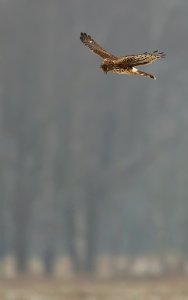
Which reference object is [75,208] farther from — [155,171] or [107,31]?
[107,31]

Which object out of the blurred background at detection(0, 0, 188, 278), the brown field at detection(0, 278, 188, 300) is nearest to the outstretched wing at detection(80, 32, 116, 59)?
the brown field at detection(0, 278, 188, 300)

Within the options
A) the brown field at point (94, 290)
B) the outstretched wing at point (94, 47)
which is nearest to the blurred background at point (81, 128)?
the brown field at point (94, 290)

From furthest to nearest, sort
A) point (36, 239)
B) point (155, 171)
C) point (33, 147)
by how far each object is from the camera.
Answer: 1. point (36, 239)
2. point (155, 171)
3. point (33, 147)

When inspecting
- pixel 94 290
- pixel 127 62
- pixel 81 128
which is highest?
pixel 81 128

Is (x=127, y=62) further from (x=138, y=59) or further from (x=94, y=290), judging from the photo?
(x=94, y=290)

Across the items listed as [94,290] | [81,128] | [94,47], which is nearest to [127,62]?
[94,47]

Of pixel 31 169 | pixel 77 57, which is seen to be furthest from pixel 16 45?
pixel 31 169
